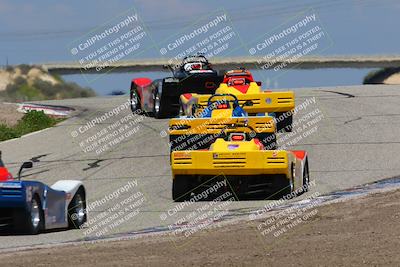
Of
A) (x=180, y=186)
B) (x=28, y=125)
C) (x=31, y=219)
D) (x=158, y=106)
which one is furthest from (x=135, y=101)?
(x=31, y=219)

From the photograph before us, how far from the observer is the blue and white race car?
12.8 m

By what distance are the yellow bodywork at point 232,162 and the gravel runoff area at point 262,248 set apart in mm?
3510

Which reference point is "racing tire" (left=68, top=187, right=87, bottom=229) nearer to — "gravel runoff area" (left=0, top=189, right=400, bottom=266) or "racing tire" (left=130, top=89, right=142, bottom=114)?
"gravel runoff area" (left=0, top=189, right=400, bottom=266)

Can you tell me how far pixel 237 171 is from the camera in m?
16.0

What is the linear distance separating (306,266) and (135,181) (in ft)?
35.9

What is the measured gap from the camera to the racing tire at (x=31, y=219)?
12891mm

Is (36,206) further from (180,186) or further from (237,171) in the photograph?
(237,171)

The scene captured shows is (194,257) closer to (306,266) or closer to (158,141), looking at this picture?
(306,266)

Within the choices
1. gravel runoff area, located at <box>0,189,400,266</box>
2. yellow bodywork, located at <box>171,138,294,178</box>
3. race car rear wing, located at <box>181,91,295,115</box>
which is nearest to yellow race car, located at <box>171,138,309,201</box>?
yellow bodywork, located at <box>171,138,294,178</box>

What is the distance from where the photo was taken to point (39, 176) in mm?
21500

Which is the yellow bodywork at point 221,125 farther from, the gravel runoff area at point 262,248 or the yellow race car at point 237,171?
the gravel runoff area at point 262,248

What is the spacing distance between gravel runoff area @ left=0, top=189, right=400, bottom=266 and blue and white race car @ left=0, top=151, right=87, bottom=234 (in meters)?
1.84

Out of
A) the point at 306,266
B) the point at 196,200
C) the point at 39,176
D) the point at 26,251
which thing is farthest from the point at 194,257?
the point at 39,176

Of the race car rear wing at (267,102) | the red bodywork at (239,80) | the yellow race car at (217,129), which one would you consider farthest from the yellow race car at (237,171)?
the red bodywork at (239,80)
